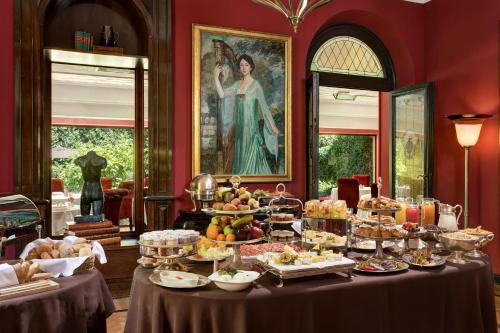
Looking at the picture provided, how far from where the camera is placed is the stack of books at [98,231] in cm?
459

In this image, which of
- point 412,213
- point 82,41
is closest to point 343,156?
point 82,41

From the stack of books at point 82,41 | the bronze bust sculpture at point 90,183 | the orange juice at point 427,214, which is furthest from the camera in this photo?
the bronze bust sculpture at point 90,183

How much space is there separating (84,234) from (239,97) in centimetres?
240

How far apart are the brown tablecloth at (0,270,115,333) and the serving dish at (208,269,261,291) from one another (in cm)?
70

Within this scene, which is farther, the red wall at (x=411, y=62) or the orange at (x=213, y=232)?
the red wall at (x=411, y=62)

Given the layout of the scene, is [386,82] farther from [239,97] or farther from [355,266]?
[355,266]

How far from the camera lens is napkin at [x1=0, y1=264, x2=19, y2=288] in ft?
6.58

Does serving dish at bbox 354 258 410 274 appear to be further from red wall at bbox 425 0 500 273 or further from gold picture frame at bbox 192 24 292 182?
red wall at bbox 425 0 500 273

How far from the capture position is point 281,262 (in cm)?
218

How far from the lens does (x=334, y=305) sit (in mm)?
2053

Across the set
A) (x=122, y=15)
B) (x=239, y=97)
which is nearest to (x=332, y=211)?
(x=239, y=97)

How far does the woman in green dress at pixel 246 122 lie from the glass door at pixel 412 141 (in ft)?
6.88

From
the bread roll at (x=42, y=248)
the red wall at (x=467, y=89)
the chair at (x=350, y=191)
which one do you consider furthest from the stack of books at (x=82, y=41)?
the chair at (x=350, y=191)

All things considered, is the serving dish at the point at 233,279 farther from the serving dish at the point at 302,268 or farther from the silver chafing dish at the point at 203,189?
the silver chafing dish at the point at 203,189
